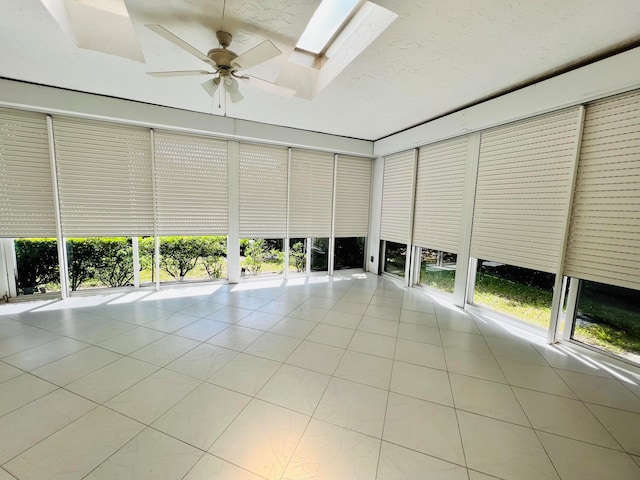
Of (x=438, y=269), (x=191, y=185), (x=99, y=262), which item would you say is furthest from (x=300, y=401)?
(x=99, y=262)

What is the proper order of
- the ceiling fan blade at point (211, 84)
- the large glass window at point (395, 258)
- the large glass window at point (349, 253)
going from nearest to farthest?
the ceiling fan blade at point (211, 84) < the large glass window at point (395, 258) < the large glass window at point (349, 253)

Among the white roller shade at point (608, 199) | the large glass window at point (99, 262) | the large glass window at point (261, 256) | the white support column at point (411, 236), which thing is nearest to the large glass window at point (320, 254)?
the large glass window at point (261, 256)

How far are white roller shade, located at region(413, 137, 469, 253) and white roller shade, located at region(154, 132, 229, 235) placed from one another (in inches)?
148

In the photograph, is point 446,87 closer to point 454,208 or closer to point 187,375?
point 454,208

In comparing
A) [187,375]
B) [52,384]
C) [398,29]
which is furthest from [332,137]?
[52,384]

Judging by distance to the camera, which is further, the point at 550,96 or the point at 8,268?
the point at 8,268

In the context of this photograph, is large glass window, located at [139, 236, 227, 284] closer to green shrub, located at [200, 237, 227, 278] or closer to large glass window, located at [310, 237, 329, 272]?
green shrub, located at [200, 237, 227, 278]

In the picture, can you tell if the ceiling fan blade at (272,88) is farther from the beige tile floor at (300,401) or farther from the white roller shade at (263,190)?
the beige tile floor at (300,401)

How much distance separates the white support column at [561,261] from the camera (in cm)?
270

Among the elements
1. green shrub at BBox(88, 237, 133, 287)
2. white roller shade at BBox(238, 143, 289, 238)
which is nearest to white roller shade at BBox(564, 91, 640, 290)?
white roller shade at BBox(238, 143, 289, 238)

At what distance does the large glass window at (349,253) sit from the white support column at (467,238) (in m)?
2.63

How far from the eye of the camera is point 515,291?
11.8 ft

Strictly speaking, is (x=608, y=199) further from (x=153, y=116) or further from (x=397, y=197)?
(x=153, y=116)

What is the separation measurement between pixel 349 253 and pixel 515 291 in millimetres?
A: 3443
